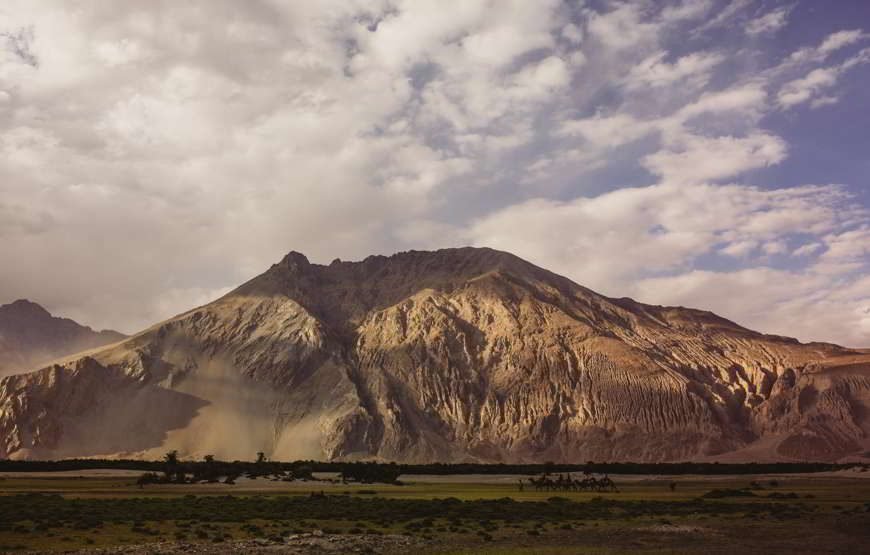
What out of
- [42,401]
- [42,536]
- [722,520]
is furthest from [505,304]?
[42,536]

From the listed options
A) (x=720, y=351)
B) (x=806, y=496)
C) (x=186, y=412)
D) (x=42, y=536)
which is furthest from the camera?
(x=720, y=351)

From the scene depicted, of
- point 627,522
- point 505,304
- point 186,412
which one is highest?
point 505,304

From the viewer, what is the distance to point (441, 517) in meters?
43.8

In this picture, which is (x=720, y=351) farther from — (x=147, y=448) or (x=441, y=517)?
(x=441, y=517)

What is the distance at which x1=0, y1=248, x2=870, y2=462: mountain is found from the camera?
159500 mm

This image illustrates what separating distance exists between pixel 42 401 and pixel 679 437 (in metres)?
133

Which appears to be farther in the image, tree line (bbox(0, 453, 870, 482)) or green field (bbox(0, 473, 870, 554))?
tree line (bbox(0, 453, 870, 482))

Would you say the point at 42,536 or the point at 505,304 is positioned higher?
the point at 505,304

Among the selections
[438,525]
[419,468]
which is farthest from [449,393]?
[438,525]

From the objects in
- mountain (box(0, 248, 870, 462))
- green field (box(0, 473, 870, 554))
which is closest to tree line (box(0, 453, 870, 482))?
mountain (box(0, 248, 870, 462))

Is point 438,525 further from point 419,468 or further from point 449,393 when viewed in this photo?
point 449,393

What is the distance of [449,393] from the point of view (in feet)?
592

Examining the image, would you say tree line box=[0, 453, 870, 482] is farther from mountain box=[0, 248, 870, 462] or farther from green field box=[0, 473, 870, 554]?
green field box=[0, 473, 870, 554]

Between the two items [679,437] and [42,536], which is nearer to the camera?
[42,536]
